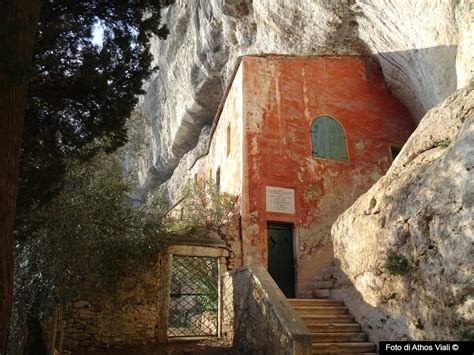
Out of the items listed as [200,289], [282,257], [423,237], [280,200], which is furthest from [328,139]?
[423,237]

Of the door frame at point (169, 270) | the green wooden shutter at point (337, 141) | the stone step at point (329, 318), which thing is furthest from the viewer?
the green wooden shutter at point (337, 141)

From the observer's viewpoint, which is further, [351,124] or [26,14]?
[351,124]

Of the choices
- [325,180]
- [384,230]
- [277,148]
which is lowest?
[384,230]

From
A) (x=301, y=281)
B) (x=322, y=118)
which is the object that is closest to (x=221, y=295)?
(x=301, y=281)

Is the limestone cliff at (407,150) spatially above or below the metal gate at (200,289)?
above

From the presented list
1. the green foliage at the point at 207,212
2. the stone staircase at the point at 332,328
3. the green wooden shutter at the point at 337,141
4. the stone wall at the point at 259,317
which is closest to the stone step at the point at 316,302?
the stone staircase at the point at 332,328

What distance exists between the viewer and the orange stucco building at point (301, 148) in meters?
9.95

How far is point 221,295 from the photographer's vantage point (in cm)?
902

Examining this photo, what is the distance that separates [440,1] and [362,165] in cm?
475

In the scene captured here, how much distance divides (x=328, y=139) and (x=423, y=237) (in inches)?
260

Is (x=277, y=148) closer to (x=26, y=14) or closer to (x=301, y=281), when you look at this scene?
(x=301, y=281)

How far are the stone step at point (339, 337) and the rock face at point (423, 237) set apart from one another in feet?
0.76

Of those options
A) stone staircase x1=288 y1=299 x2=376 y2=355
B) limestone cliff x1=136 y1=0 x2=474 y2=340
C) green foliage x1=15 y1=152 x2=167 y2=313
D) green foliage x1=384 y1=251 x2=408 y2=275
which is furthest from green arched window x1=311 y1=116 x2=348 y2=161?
green foliage x1=384 y1=251 x2=408 y2=275

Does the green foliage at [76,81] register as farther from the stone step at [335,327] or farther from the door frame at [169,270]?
the stone step at [335,327]
